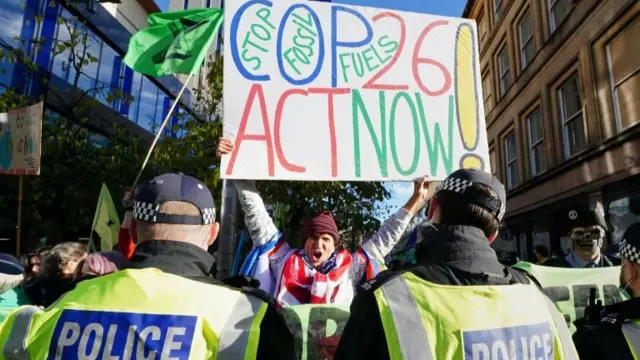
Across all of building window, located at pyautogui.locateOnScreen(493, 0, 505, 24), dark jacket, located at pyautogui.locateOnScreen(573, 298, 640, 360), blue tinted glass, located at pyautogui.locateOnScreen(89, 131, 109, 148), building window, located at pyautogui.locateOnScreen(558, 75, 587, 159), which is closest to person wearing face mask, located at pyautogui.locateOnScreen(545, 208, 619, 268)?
dark jacket, located at pyautogui.locateOnScreen(573, 298, 640, 360)

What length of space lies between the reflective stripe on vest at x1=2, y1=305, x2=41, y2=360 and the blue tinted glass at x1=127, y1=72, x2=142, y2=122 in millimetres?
17325

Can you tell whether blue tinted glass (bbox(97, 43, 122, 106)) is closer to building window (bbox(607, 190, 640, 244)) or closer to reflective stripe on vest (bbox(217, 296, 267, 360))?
building window (bbox(607, 190, 640, 244))

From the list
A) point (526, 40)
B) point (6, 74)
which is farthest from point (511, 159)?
point (6, 74)

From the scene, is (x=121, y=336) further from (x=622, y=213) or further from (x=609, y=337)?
(x=622, y=213)

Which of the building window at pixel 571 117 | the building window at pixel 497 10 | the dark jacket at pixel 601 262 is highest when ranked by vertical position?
the building window at pixel 497 10

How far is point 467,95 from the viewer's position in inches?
130

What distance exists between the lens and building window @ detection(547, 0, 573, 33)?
1162 centimetres

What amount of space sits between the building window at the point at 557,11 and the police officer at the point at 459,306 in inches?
468

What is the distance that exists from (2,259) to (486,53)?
1855 centimetres

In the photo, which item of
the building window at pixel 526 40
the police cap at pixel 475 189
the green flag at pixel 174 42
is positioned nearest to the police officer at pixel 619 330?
the police cap at pixel 475 189

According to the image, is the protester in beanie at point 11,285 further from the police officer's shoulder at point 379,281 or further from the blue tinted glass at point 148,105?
the blue tinted glass at point 148,105

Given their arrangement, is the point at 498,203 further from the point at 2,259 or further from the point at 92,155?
the point at 92,155

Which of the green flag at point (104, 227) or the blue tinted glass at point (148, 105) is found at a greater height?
the blue tinted glass at point (148, 105)

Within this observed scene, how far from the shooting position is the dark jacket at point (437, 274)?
50.4 inches
